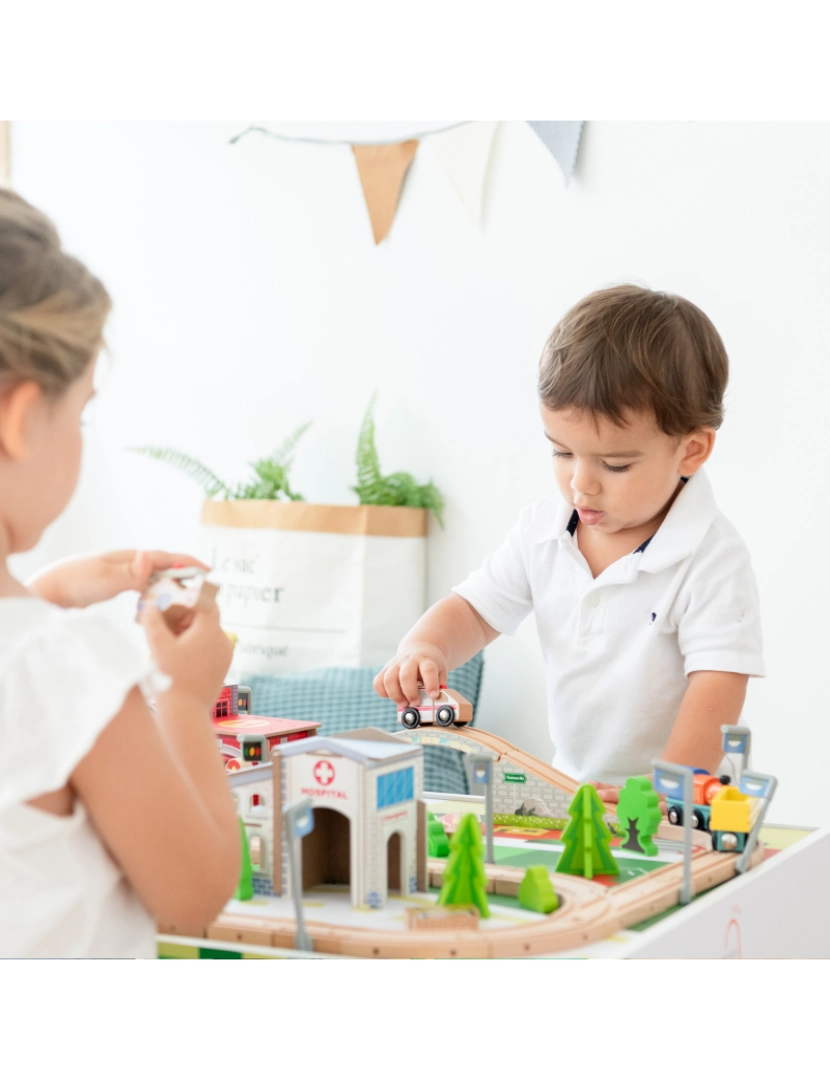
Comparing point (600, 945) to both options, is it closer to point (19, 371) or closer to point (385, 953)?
point (385, 953)

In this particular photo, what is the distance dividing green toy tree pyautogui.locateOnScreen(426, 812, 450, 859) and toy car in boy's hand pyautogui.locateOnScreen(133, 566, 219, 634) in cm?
18

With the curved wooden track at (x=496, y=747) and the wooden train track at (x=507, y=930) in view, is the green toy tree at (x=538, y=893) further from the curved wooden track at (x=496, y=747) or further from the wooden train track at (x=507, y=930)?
the curved wooden track at (x=496, y=747)

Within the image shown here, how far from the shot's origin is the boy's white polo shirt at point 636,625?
82cm

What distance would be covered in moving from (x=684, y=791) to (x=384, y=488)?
1073mm

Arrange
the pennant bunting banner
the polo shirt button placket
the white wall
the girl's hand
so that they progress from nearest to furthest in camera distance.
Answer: the girl's hand, the polo shirt button placket, the white wall, the pennant bunting banner

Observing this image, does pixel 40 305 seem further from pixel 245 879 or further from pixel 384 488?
pixel 384 488

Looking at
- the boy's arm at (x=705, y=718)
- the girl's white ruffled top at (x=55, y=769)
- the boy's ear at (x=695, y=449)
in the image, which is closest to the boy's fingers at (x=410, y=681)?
the boy's arm at (x=705, y=718)

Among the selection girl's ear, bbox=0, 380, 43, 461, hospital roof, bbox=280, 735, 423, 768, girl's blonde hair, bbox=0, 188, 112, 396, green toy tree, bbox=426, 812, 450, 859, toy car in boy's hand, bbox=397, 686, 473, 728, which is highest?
girl's blonde hair, bbox=0, 188, 112, 396

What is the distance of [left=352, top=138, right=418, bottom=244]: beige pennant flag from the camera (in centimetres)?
161

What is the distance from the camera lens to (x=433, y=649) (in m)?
0.88

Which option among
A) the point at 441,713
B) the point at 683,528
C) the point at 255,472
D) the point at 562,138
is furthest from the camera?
the point at 255,472

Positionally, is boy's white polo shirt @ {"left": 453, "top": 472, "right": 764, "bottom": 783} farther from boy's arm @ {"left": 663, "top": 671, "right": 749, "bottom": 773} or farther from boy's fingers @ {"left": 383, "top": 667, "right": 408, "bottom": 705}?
boy's fingers @ {"left": 383, "top": 667, "right": 408, "bottom": 705}

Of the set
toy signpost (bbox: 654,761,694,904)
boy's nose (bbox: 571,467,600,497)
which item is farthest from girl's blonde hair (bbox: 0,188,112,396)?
boy's nose (bbox: 571,467,600,497)

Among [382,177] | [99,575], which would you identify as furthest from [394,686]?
[382,177]
